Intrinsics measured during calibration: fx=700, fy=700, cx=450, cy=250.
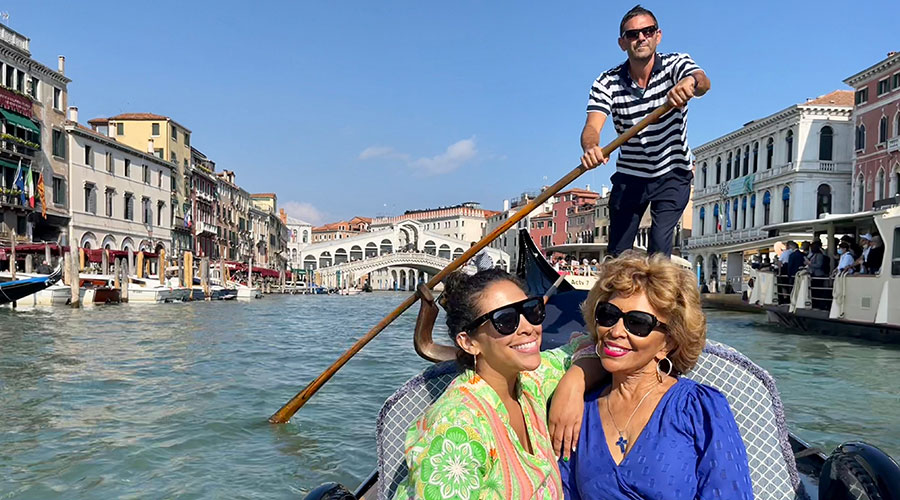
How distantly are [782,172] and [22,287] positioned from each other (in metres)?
18.6

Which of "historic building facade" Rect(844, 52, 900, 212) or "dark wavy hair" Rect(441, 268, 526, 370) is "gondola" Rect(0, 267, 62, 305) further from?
"historic building facade" Rect(844, 52, 900, 212)

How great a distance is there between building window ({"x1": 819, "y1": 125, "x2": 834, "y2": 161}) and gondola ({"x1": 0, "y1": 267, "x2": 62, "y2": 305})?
60.6 ft

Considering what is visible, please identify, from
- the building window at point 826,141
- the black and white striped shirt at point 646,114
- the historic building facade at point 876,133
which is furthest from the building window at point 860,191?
the black and white striped shirt at point 646,114

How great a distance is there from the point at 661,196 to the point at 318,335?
8.54 m

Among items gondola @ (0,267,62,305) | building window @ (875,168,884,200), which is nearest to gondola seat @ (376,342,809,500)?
gondola @ (0,267,62,305)

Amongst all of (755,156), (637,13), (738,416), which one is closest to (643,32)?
(637,13)

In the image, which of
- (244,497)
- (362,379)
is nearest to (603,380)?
(244,497)

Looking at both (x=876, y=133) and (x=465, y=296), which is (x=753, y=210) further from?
(x=465, y=296)

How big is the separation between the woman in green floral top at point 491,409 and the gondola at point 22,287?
13906 millimetres

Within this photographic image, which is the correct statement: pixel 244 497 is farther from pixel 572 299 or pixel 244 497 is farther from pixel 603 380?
pixel 603 380

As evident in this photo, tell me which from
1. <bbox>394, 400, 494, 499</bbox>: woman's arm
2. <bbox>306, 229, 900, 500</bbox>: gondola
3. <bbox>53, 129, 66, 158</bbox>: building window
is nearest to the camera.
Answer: <bbox>394, 400, 494, 499</bbox>: woman's arm

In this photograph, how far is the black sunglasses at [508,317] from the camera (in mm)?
1203

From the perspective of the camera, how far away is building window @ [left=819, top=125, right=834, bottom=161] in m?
18.7

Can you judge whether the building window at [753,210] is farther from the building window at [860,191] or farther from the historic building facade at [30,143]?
the historic building facade at [30,143]
